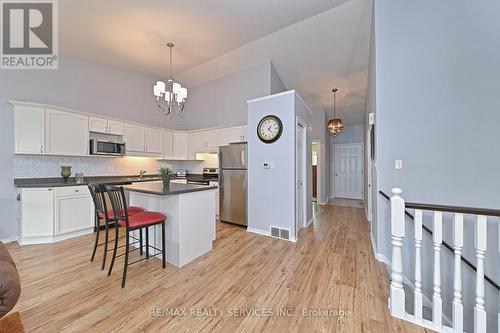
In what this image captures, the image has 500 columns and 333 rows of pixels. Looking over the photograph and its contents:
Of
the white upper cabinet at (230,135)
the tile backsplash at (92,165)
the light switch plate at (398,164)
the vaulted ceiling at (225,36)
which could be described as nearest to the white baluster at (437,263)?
the light switch plate at (398,164)

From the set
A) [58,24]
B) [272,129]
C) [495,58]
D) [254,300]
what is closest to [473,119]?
[495,58]

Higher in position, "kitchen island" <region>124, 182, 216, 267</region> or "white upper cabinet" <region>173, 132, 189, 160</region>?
"white upper cabinet" <region>173, 132, 189, 160</region>

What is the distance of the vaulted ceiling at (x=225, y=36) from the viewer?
286 centimetres

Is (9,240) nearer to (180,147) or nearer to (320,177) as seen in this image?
(180,147)

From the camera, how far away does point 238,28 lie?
3.30 m

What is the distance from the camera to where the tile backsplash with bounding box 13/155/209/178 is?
3.35 meters

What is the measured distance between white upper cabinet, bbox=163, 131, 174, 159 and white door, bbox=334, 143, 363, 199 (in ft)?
21.3

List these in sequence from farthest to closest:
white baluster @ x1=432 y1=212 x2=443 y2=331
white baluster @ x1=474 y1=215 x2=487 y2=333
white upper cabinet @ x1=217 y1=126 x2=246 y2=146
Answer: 1. white upper cabinet @ x1=217 y1=126 x2=246 y2=146
2. white baluster @ x1=432 y1=212 x2=443 y2=331
3. white baluster @ x1=474 y1=215 x2=487 y2=333

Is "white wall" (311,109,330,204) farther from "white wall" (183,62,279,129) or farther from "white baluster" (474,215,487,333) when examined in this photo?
"white baluster" (474,215,487,333)

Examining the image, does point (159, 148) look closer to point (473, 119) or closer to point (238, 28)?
point (238, 28)

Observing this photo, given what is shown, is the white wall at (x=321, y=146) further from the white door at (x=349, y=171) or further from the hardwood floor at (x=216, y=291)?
the hardwood floor at (x=216, y=291)

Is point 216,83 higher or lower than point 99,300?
higher

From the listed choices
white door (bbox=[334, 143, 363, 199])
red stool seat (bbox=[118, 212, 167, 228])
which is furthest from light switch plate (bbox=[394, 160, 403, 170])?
white door (bbox=[334, 143, 363, 199])

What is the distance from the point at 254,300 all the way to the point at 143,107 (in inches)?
196
